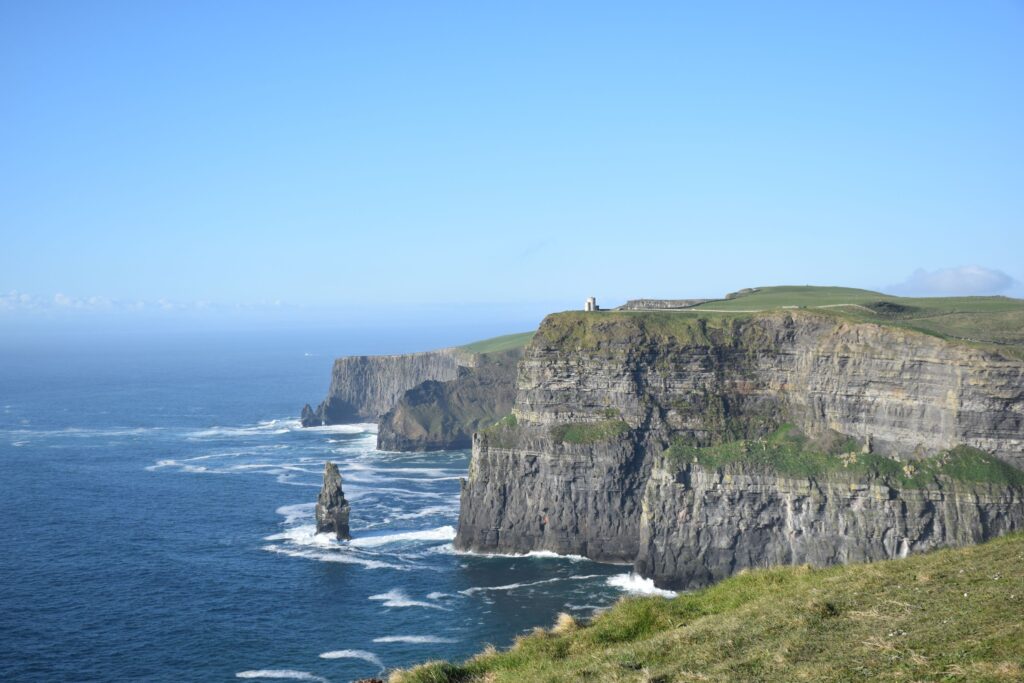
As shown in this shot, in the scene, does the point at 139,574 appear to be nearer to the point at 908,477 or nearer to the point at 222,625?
the point at 222,625

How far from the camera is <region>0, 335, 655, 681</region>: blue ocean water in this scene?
63.2 meters

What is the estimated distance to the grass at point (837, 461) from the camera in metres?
72.1

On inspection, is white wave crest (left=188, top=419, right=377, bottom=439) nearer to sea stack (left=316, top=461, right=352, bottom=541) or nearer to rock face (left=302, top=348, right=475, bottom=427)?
rock face (left=302, top=348, right=475, bottom=427)

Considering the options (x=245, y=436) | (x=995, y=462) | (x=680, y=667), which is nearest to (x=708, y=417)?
(x=995, y=462)

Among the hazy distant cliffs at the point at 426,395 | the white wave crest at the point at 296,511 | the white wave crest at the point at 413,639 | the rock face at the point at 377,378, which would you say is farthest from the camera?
the rock face at the point at 377,378

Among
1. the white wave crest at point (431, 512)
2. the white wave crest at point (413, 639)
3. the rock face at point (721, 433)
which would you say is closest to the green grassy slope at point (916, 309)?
the rock face at point (721, 433)

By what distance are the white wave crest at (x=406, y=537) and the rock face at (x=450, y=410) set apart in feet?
182

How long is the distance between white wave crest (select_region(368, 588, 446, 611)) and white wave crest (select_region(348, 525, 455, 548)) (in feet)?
48.4

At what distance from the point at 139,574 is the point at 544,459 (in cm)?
3498

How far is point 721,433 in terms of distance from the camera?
8744cm

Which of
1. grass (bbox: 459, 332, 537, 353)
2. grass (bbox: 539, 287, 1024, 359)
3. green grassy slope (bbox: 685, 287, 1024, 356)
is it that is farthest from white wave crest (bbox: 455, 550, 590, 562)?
grass (bbox: 459, 332, 537, 353)

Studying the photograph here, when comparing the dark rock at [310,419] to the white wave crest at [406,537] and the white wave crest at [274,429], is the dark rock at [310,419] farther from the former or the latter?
the white wave crest at [406,537]

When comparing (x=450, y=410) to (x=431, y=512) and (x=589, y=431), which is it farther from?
(x=589, y=431)

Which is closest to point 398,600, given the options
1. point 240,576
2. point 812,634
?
point 240,576
